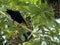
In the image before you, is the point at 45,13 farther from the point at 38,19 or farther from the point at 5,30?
the point at 5,30

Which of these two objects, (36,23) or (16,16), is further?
(16,16)

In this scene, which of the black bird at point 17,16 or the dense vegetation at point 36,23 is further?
the black bird at point 17,16

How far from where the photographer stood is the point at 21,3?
659 mm

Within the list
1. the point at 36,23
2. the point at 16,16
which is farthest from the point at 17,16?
the point at 36,23

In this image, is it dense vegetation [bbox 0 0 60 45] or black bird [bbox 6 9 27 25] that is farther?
black bird [bbox 6 9 27 25]

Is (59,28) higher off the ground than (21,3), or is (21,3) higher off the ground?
(21,3)

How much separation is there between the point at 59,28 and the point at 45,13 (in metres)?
0.13

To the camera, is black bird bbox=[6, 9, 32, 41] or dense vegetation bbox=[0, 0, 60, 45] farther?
black bird bbox=[6, 9, 32, 41]

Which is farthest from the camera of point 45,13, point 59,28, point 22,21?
point 22,21

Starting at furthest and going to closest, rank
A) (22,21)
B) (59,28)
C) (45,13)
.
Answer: (22,21), (59,28), (45,13)

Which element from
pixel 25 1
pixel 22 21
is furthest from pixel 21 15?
pixel 25 1

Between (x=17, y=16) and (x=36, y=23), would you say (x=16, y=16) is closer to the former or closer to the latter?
(x=17, y=16)

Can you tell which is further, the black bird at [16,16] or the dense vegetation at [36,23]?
the black bird at [16,16]

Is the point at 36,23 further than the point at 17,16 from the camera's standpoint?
No
